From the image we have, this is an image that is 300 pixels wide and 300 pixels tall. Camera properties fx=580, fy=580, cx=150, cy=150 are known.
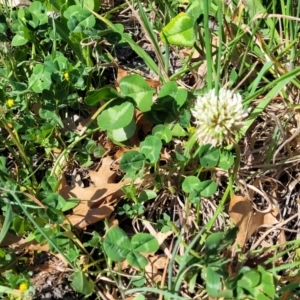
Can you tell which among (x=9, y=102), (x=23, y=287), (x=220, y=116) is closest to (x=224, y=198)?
(x=220, y=116)

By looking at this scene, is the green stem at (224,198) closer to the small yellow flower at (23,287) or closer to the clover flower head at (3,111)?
the small yellow flower at (23,287)

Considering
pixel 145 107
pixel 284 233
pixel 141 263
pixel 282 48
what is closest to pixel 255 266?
pixel 284 233

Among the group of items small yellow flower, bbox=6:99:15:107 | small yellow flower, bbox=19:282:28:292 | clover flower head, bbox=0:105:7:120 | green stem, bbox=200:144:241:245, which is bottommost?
small yellow flower, bbox=19:282:28:292

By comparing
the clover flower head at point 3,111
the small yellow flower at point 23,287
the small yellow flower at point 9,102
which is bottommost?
the small yellow flower at point 23,287

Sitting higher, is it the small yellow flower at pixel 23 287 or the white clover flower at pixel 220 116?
the white clover flower at pixel 220 116

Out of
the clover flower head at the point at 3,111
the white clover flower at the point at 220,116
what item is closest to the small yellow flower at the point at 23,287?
the clover flower head at the point at 3,111

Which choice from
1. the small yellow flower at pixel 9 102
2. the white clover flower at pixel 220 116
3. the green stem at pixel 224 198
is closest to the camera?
the white clover flower at pixel 220 116

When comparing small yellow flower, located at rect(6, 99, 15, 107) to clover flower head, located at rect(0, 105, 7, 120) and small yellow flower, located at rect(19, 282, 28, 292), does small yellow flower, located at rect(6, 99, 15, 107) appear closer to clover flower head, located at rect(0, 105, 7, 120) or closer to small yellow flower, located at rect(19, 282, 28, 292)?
clover flower head, located at rect(0, 105, 7, 120)

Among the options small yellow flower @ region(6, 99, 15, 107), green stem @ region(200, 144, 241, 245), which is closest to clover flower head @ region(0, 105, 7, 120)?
small yellow flower @ region(6, 99, 15, 107)

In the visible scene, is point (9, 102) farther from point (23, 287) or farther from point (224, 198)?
point (224, 198)
